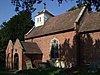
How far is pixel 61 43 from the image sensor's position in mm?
40281

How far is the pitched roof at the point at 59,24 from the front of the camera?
4022 cm

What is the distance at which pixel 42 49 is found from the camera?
45562 mm

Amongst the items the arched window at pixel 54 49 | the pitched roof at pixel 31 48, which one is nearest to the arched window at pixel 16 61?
the pitched roof at pixel 31 48

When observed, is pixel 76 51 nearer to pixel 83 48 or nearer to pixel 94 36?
pixel 83 48

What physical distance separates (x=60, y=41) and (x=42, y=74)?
1280cm

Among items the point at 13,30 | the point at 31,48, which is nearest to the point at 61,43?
the point at 31,48

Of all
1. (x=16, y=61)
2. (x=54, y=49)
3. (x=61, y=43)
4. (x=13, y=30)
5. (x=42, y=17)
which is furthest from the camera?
(x=13, y=30)

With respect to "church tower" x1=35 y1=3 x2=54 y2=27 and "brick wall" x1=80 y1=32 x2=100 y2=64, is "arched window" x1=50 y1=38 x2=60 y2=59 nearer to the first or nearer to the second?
"brick wall" x1=80 y1=32 x2=100 y2=64

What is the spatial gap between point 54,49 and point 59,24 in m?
4.39

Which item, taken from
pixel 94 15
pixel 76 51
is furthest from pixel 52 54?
pixel 94 15

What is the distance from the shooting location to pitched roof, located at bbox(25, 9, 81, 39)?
1583 inches

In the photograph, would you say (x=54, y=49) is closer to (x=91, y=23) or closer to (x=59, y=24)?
(x=59, y=24)

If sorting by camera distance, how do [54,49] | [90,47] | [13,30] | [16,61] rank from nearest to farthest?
[90,47]
[54,49]
[16,61]
[13,30]

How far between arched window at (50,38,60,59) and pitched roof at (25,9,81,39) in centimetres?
174
